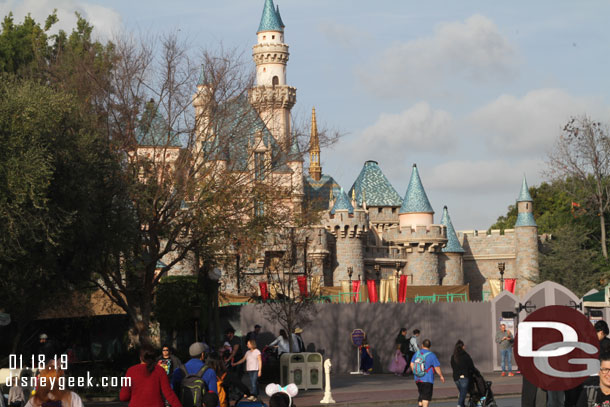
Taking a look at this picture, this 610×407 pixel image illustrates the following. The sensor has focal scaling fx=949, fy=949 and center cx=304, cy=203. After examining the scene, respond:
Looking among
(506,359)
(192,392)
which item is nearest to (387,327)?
(506,359)

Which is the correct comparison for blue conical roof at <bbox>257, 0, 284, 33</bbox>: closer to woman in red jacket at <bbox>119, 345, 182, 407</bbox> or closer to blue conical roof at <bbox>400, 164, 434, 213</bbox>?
blue conical roof at <bbox>400, 164, 434, 213</bbox>

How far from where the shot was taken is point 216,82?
24.9 metres

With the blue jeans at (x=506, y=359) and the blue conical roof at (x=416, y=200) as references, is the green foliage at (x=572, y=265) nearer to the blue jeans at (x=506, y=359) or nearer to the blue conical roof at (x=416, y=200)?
the blue conical roof at (x=416, y=200)

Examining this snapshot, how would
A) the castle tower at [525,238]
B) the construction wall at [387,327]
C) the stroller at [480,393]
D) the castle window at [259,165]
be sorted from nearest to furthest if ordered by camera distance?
the stroller at [480,393] → the castle window at [259,165] → the construction wall at [387,327] → the castle tower at [525,238]

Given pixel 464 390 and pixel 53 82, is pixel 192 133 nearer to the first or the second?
pixel 53 82

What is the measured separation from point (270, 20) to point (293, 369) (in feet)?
170

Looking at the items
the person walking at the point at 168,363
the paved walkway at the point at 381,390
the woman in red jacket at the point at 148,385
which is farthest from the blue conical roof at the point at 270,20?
the woman in red jacket at the point at 148,385

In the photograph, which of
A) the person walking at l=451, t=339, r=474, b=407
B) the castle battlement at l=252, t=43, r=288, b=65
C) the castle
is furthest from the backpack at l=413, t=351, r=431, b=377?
the castle battlement at l=252, t=43, r=288, b=65

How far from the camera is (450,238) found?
224ft

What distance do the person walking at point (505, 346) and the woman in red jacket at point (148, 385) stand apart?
16191 millimetres

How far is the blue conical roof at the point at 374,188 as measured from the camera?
7350cm

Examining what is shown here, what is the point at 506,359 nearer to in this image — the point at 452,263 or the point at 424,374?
the point at 424,374

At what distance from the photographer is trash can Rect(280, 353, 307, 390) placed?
20.1 m

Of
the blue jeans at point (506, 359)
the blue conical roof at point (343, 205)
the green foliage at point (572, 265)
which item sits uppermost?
the blue conical roof at point (343, 205)
